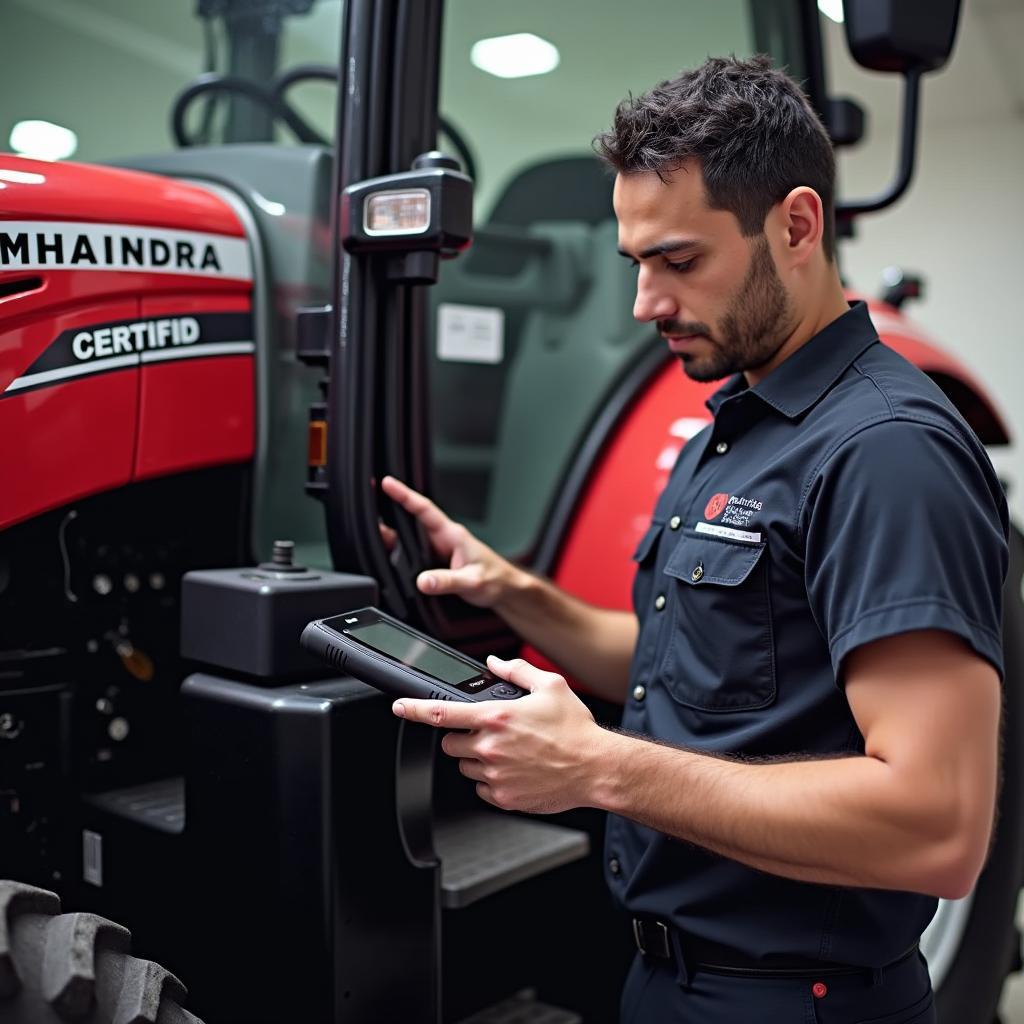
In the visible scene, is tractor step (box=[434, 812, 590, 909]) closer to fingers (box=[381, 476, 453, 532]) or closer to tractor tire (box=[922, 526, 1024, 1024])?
fingers (box=[381, 476, 453, 532])

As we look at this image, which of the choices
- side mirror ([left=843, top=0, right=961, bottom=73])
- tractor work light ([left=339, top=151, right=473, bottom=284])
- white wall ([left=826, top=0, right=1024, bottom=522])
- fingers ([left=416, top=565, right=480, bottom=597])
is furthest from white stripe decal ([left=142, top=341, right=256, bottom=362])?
white wall ([left=826, top=0, right=1024, bottom=522])

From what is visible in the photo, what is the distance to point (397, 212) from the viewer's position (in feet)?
4.58

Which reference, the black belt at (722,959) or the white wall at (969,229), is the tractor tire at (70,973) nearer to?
the black belt at (722,959)

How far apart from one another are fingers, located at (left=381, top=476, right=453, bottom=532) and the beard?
1.26ft

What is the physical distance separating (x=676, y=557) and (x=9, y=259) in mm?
792

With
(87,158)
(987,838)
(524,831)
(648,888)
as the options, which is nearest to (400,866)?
(648,888)

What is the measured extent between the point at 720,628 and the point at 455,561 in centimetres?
43

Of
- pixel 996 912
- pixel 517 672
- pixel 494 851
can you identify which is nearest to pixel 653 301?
pixel 517 672

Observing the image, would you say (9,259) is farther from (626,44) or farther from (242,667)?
(626,44)

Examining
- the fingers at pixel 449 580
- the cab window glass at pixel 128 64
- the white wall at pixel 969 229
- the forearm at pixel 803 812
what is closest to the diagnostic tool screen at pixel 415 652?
the forearm at pixel 803 812

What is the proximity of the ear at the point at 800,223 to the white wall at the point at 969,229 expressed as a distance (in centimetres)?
614

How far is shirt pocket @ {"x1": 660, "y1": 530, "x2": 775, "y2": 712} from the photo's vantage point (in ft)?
3.88

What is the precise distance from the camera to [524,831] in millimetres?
1699

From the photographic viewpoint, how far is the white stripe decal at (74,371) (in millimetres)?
1304
